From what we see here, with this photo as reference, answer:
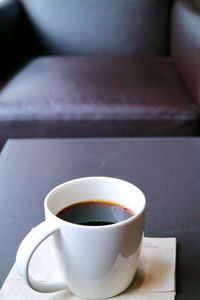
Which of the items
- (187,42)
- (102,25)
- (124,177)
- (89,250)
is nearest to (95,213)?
(89,250)

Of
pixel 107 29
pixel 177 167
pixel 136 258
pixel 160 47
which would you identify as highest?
pixel 136 258

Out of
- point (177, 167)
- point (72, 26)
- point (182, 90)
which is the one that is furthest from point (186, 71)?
point (177, 167)

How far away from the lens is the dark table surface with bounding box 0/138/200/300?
555mm

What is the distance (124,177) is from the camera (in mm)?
720

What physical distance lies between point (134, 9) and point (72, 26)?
0.23 meters

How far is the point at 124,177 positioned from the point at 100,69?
0.78m

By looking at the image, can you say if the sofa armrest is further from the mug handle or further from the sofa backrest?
the mug handle

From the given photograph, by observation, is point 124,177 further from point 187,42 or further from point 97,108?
point 187,42

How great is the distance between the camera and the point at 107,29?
1.68 m

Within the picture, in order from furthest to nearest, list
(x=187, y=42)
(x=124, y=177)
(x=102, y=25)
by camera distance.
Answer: (x=102, y=25) < (x=187, y=42) < (x=124, y=177)

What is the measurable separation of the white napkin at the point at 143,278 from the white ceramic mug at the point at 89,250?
13 millimetres

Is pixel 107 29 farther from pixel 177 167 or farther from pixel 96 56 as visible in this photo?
pixel 177 167

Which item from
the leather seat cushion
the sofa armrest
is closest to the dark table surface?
the leather seat cushion

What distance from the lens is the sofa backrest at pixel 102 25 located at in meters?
1.66
